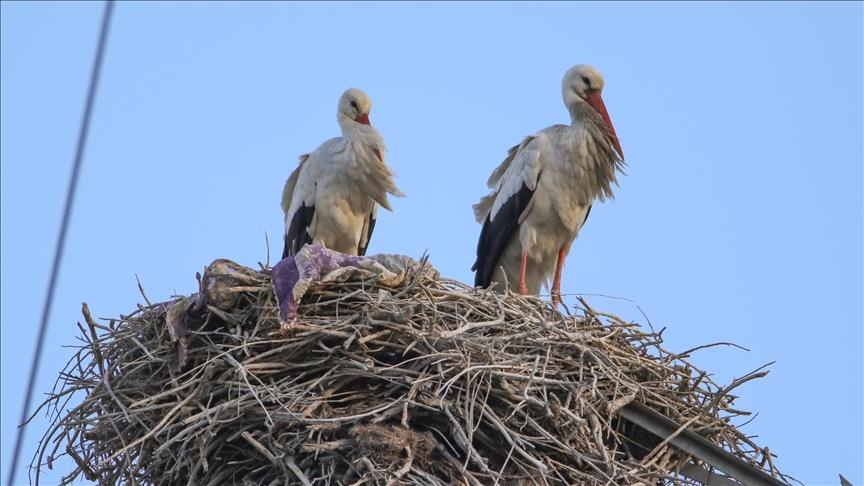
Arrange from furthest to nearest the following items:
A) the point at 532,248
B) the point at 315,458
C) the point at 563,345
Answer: the point at 532,248 → the point at 563,345 → the point at 315,458

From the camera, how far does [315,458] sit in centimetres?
602

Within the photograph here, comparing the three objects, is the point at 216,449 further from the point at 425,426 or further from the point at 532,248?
the point at 532,248

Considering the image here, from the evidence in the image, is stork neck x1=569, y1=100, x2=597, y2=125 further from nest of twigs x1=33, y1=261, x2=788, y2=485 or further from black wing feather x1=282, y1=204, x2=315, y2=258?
nest of twigs x1=33, y1=261, x2=788, y2=485

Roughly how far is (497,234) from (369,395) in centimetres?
242

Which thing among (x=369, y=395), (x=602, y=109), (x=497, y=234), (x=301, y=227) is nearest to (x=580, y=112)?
(x=602, y=109)

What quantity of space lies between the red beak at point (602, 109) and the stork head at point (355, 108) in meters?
1.10

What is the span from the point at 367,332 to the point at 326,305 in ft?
0.82

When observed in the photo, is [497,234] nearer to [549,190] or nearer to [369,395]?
[549,190]

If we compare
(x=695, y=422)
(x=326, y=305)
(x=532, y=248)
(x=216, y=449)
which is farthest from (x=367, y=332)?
(x=532, y=248)

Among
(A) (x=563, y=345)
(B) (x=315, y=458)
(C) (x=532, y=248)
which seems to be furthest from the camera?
(C) (x=532, y=248)

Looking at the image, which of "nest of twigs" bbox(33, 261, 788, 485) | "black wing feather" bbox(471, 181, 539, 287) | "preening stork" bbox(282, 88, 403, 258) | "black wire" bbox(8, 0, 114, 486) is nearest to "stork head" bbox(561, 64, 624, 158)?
"black wing feather" bbox(471, 181, 539, 287)

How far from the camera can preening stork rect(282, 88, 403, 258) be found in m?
8.61

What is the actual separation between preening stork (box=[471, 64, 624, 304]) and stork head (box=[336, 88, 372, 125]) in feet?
2.36

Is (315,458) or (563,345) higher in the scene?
(563,345)
